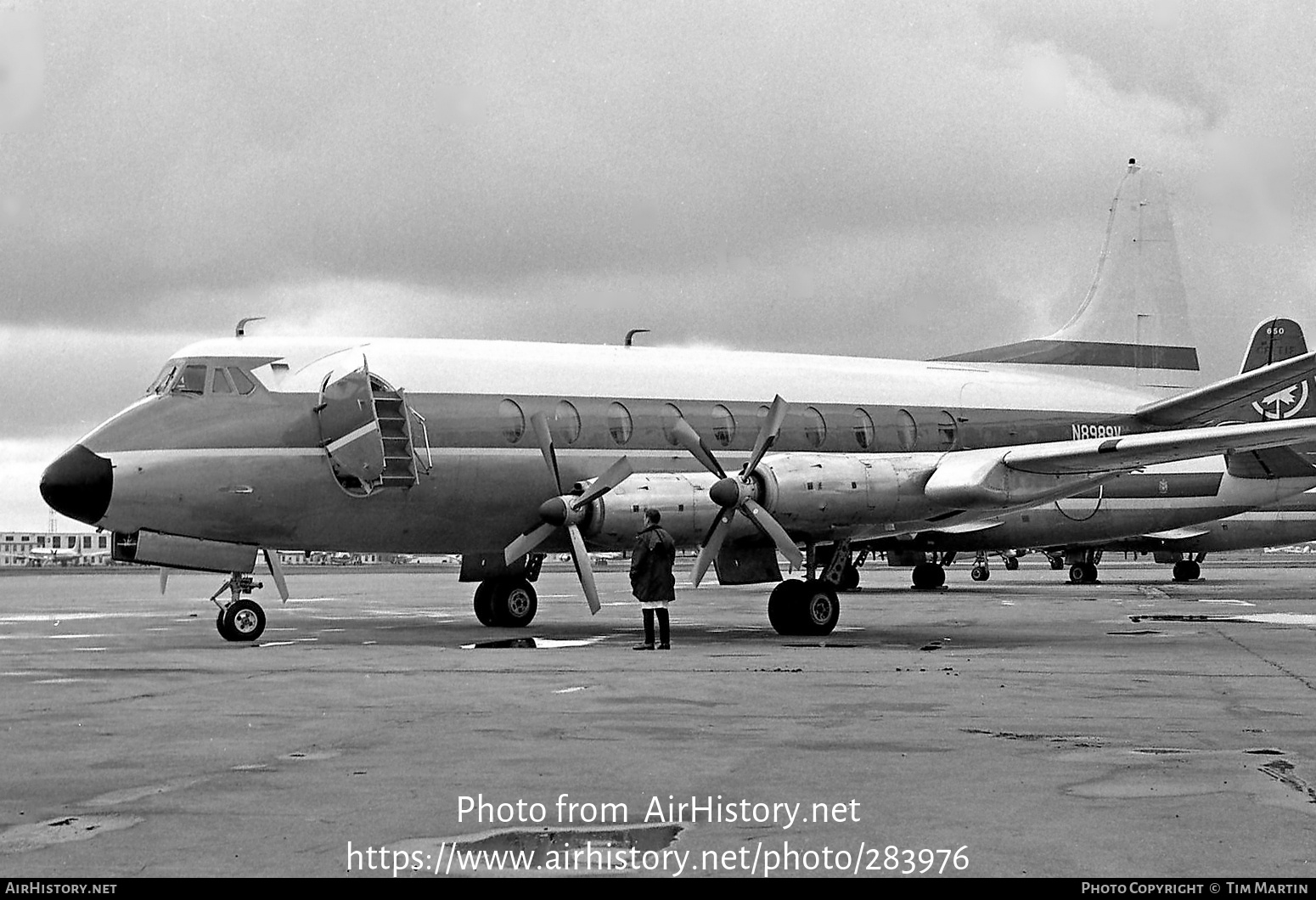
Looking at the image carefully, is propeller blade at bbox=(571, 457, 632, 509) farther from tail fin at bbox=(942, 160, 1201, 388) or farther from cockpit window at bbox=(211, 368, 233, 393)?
tail fin at bbox=(942, 160, 1201, 388)

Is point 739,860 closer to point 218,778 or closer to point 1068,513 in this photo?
point 218,778

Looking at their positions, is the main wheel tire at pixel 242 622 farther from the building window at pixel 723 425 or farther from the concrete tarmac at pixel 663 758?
the building window at pixel 723 425

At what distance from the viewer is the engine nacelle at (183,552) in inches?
767

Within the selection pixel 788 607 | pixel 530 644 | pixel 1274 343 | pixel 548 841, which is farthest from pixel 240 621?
pixel 1274 343

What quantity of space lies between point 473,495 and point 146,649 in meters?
5.18

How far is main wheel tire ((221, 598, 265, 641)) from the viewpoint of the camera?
20.3m

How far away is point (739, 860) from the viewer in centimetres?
632

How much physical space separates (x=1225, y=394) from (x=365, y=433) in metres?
14.0

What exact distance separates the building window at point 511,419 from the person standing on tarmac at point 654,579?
326 cm

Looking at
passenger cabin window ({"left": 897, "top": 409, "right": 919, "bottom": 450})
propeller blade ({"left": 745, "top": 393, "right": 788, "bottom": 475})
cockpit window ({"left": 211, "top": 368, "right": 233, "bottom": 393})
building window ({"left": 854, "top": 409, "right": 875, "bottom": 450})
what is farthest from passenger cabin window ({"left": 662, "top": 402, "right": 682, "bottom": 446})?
cockpit window ({"left": 211, "top": 368, "right": 233, "bottom": 393})

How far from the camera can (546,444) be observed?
21.4 metres

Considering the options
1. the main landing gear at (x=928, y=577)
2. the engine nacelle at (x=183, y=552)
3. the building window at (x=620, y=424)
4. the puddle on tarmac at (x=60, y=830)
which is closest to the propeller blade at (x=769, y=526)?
Result: the building window at (x=620, y=424)

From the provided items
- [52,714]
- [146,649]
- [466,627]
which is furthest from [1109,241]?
[52,714]
